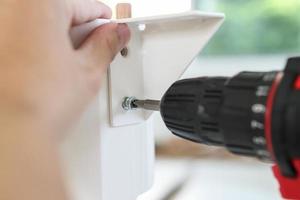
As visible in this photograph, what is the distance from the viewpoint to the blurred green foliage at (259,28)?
108 cm

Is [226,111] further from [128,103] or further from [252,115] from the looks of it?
[128,103]

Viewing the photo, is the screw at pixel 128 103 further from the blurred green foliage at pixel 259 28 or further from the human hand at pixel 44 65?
the blurred green foliage at pixel 259 28

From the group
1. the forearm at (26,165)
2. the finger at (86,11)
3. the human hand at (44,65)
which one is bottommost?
the forearm at (26,165)

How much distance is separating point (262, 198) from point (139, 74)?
0.26 meters

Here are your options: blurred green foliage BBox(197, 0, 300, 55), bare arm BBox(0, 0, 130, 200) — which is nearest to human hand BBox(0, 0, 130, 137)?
bare arm BBox(0, 0, 130, 200)

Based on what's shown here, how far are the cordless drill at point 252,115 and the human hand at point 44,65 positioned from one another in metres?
0.08

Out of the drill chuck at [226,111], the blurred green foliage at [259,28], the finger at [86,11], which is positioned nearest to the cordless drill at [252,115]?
the drill chuck at [226,111]

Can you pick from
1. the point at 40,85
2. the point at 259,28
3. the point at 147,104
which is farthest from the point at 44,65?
the point at 259,28

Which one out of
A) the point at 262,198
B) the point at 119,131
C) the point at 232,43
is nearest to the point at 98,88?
the point at 119,131

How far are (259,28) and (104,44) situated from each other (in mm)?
880

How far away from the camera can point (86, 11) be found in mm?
319

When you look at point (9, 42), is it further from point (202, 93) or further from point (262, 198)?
point (262, 198)

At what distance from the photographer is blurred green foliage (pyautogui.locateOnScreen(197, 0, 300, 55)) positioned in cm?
108

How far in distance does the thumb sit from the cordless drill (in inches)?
3.0
